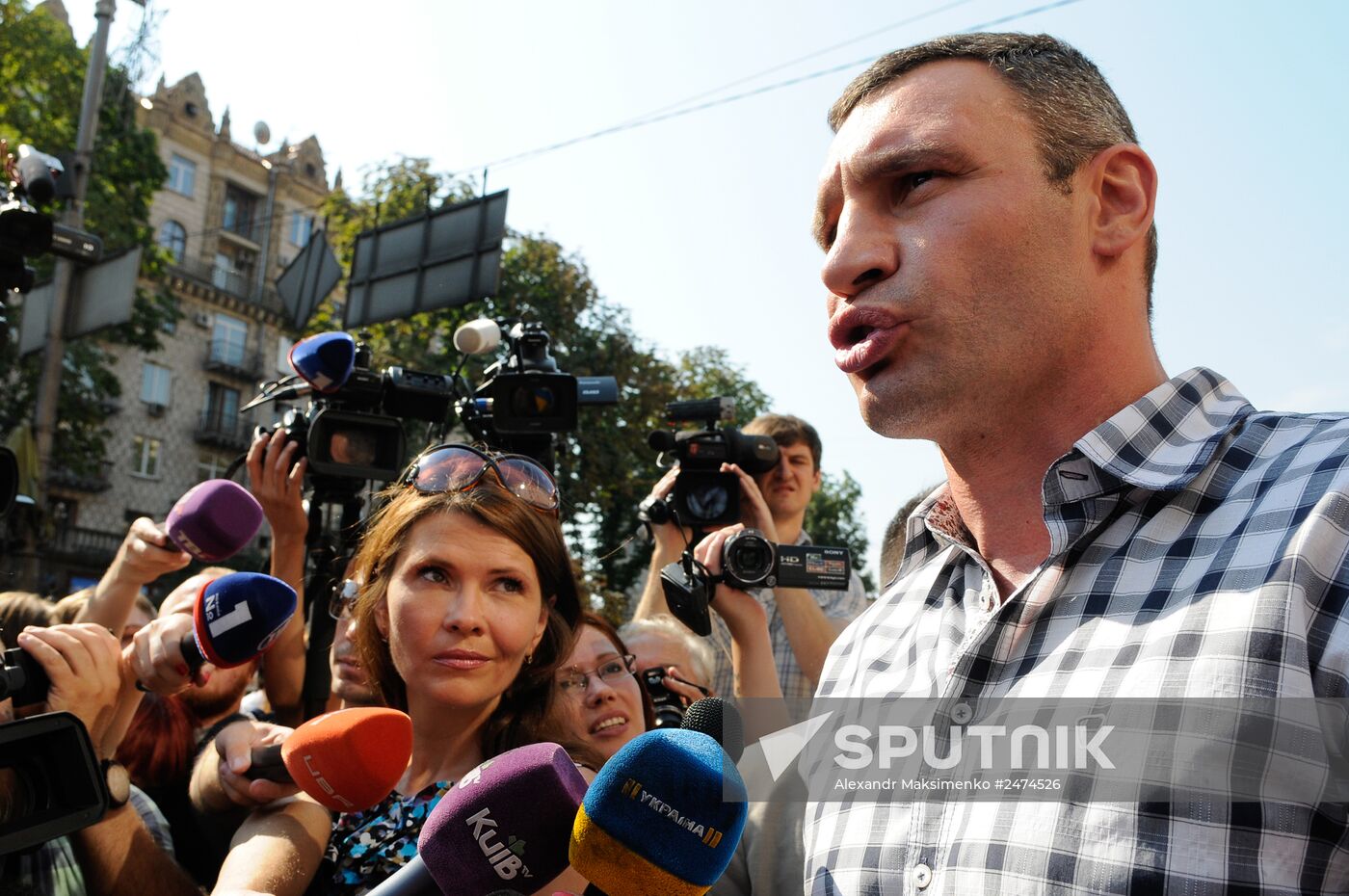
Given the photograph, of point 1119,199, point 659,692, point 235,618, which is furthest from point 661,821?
point 659,692

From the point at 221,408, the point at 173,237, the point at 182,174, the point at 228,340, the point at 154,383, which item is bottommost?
the point at 221,408

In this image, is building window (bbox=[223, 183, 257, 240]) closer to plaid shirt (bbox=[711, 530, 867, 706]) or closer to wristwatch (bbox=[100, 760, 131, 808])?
plaid shirt (bbox=[711, 530, 867, 706])

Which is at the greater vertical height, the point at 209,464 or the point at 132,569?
the point at 209,464

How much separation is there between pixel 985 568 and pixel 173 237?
3794 centimetres

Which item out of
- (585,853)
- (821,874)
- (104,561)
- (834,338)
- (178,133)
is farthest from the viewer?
(178,133)

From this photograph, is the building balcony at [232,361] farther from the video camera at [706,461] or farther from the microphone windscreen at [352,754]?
the microphone windscreen at [352,754]

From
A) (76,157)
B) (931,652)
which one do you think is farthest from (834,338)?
(76,157)

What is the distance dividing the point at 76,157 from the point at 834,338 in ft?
32.3

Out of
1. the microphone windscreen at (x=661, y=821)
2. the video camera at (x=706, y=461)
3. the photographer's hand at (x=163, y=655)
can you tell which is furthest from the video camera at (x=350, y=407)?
the microphone windscreen at (x=661, y=821)

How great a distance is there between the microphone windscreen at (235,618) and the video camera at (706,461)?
1774 millimetres

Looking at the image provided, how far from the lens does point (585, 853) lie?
4.16 ft

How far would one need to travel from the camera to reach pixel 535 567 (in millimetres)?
2611

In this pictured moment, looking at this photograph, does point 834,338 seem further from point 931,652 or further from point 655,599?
point 655,599

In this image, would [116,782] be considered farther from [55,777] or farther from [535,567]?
[535,567]
